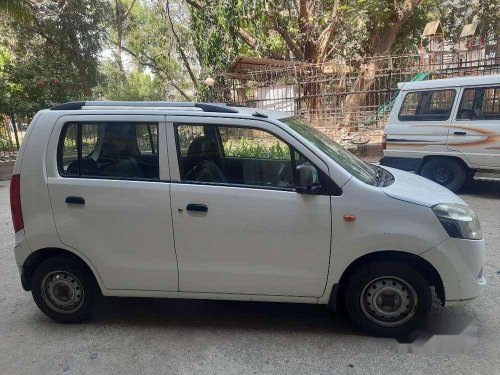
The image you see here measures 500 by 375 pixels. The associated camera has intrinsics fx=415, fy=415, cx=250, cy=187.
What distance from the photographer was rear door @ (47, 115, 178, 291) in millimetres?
3240

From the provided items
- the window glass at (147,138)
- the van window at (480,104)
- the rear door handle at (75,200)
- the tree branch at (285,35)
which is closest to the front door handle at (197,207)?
the window glass at (147,138)

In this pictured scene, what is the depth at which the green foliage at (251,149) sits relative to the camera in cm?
346

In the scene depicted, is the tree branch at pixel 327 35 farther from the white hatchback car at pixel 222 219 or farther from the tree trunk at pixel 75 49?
the white hatchback car at pixel 222 219

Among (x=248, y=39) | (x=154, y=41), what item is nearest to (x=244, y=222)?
(x=248, y=39)

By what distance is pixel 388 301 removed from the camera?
3.19 metres

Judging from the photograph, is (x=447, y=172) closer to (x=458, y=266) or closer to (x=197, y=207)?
(x=458, y=266)

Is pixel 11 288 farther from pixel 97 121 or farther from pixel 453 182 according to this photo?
pixel 453 182

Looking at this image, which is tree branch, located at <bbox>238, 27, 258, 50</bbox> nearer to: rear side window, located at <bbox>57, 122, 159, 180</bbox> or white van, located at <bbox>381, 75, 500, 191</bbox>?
white van, located at <bbox>381, 75, 500, 191</bbox>

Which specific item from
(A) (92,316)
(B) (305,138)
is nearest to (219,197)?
(B) (305,138)

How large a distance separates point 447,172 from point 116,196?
618 cm

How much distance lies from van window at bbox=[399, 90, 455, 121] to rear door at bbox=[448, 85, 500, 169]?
8.2 inches

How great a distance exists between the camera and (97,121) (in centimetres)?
338

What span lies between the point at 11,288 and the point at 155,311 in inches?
70.6

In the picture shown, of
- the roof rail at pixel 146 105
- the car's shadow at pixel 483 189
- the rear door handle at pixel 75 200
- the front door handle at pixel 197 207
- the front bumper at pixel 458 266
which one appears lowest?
the car's shadow at pixel 483 189
